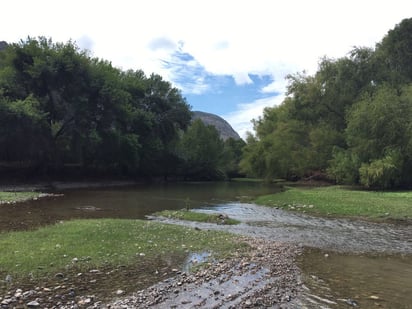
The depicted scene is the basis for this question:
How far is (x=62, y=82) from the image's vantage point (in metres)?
59.1

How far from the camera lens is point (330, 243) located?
18.1 metres

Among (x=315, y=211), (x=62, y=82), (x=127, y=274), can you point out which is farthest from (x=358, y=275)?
(x=62, y=82)

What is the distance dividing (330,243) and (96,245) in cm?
1074

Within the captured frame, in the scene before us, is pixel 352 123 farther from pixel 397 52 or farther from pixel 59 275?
pixel 59 275

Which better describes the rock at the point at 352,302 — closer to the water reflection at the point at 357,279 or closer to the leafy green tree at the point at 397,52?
the water reflection at the point at 357,279

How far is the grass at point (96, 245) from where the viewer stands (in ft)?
38.9

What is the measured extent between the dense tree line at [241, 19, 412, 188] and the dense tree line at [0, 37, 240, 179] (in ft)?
78.3

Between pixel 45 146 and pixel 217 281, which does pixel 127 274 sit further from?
pixel 45 146

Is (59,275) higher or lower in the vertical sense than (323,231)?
higher

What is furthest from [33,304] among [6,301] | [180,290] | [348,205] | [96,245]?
[348,205]

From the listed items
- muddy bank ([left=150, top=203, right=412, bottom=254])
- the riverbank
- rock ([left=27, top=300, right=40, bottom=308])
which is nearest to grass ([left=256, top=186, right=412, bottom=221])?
muddy bank ([left=150, top=203, right=412, bottom=254])

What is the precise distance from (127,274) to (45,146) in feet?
166

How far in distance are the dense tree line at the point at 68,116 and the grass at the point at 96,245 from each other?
125ft

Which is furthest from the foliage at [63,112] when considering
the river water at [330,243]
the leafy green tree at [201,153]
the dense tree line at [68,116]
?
the river water at [330,243]
